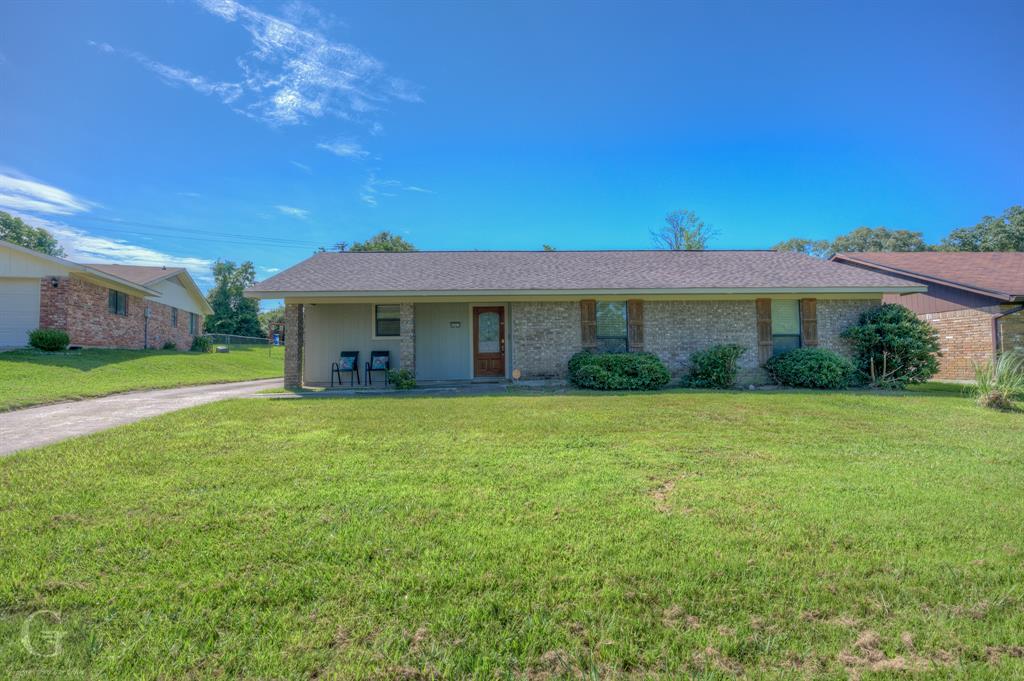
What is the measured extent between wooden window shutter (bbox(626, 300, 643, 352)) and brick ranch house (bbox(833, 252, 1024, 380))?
9.16 m

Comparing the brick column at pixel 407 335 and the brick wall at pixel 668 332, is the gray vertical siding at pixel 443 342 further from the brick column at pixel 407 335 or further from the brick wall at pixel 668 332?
the brick wall at pixel 668 332

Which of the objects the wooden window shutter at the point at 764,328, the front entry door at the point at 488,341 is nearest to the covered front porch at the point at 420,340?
the front entry door at the point at 488,341

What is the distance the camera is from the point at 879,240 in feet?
129

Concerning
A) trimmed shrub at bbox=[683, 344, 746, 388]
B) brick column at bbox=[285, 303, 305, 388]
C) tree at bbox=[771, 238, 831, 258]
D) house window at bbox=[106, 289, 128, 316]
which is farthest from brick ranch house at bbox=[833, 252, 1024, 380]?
house window at bbox=[106, 289, 128, 316]

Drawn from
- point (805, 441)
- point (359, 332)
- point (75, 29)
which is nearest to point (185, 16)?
point (75, 29)

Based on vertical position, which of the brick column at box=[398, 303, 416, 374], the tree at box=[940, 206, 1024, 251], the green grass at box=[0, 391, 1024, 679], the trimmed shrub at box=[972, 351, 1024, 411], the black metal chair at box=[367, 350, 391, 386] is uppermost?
the tree at box=[940, 206, 1024, 251]

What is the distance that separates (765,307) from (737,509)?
1087 centimetres

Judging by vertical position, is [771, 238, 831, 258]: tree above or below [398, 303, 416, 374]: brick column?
above

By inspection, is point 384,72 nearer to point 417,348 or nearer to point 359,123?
point 359,123

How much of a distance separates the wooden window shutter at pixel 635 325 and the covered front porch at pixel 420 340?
138 inches

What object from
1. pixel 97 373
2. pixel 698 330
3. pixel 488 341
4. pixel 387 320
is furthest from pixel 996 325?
pixel 97 373

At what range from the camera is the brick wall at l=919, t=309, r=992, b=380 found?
14.3 metres

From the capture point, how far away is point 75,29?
29.8ft

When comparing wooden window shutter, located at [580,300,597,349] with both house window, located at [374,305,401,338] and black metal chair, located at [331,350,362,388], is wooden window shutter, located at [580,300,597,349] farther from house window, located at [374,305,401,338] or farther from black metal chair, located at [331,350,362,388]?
black metal chair, located at [331,350,362,388]
